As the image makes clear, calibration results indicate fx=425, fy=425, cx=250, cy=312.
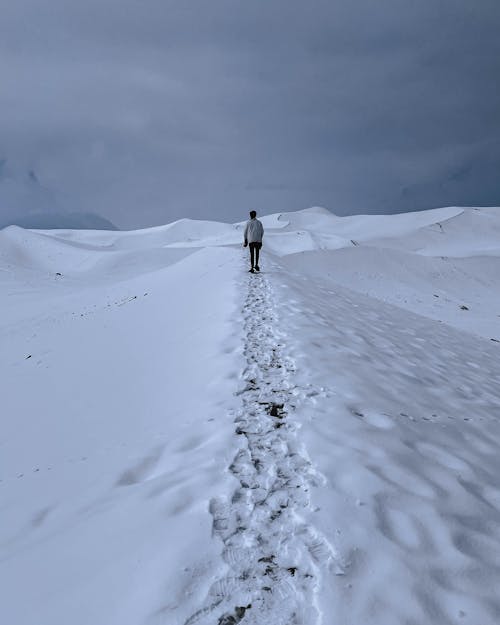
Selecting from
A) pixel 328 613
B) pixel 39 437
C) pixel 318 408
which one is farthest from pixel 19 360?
pixel 328 613

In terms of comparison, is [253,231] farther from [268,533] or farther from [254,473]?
[268,533]

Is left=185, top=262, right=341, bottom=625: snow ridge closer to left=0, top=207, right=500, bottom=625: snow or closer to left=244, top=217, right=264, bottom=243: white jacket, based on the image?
left=0, top=207, right=500, bottom=625: snow

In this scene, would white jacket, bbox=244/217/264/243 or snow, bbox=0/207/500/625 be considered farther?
white jacket, bbox=244/217/264/243

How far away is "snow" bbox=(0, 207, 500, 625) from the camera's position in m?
2.50

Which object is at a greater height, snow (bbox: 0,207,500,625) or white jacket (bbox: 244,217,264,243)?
white jacket (bbox: 244,217,264,243)

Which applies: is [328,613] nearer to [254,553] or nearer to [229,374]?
[254,553]

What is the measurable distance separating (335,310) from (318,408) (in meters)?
6.18

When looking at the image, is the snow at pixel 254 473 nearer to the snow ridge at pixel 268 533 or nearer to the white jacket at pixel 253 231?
the snow ridge at pixel 268 533

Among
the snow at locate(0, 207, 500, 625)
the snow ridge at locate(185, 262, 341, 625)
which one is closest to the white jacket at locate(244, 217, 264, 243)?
the snow at locate(0, 207, 500, 625)

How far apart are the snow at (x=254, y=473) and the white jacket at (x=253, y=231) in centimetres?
410

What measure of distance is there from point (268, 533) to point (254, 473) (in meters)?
0.73

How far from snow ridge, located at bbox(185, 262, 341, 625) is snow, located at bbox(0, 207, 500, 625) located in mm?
14

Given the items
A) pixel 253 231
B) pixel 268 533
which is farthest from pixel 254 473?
pixel 253 231

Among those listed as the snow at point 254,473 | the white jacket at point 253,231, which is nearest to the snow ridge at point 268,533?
the snow at point 254,473
